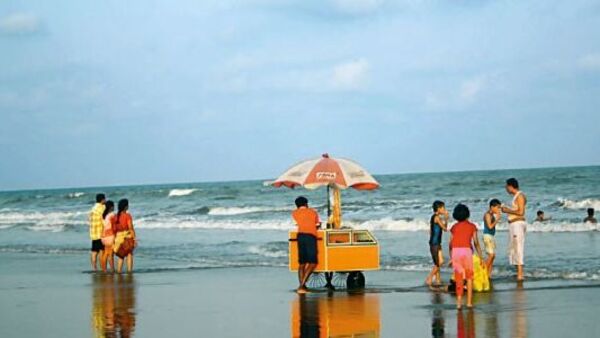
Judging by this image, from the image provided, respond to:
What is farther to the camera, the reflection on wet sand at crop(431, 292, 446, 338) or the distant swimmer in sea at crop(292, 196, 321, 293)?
the distant swimmer in sea at crop(292, 196, 321, 293)

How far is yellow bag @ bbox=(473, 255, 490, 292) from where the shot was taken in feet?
47.8

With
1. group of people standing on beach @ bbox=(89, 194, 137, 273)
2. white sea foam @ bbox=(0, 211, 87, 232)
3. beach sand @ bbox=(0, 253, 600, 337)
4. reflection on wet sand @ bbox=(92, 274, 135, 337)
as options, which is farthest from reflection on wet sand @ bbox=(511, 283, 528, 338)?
white sea foam @ bbox=(0, 211, 87, 232)

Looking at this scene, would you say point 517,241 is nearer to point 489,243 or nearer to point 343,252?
point 489,243

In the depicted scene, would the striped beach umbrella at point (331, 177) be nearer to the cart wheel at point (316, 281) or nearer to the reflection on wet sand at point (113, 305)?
the cart wheel at point (316, 281)

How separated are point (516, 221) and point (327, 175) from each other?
3.29 meters

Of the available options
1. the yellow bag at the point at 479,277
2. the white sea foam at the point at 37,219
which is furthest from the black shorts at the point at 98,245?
the white sea foam at the point at 37,219

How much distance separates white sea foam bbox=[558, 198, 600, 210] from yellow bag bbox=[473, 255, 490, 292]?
1064 inches

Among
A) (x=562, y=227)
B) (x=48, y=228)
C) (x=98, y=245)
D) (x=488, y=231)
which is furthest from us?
(x=48, y=228)

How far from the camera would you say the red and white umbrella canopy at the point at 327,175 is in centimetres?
1564

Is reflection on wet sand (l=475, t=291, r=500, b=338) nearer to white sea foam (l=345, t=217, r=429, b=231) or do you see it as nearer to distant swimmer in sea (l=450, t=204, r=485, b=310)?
distant swimmer in sea (l=450, t=204, r=485, b=310)

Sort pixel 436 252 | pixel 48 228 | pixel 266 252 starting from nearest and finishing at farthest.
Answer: pixel 436 252, pixel 266 252, pixel 48 228

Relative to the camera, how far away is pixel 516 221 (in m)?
16.0

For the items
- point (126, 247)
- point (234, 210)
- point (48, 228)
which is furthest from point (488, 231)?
point (234, 210)

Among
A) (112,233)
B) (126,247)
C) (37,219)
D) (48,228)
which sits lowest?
(48,228)
